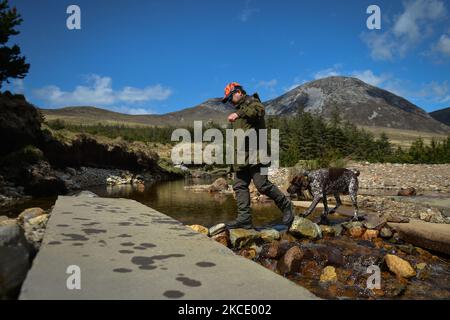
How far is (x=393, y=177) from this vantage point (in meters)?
26.7

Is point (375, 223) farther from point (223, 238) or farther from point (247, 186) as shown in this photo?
point (223, 238)

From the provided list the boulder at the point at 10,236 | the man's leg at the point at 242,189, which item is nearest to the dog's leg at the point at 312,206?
the man's leg at the point at 242,189

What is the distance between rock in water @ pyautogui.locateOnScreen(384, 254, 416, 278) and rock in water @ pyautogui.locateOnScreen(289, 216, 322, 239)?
1994mm

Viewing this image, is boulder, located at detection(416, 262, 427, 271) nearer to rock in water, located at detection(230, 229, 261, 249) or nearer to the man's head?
rock in water, located at detection(230, 229, 261, 249)

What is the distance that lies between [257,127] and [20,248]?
467cm

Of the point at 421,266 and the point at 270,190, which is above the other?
the point at 270,190

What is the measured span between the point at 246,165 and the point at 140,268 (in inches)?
153

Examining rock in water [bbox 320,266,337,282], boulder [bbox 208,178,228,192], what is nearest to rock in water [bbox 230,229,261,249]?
rock in water [bbox 320,266,337,282]

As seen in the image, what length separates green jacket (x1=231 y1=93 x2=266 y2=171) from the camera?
21.7 ft

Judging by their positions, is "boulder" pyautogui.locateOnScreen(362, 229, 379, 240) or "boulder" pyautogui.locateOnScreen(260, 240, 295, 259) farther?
"boulder" pyautogui.locateOnScreen(362, 229, 379, 240)

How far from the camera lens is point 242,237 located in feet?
22.4

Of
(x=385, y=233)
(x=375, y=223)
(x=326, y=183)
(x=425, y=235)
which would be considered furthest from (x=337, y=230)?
(x=425, y=235)

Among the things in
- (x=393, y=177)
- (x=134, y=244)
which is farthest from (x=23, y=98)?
(x=393, y=177)

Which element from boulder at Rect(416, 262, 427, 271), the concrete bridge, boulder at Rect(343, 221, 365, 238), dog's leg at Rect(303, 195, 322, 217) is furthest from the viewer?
dog's leg at Rect(303, 195, 322, 217)
